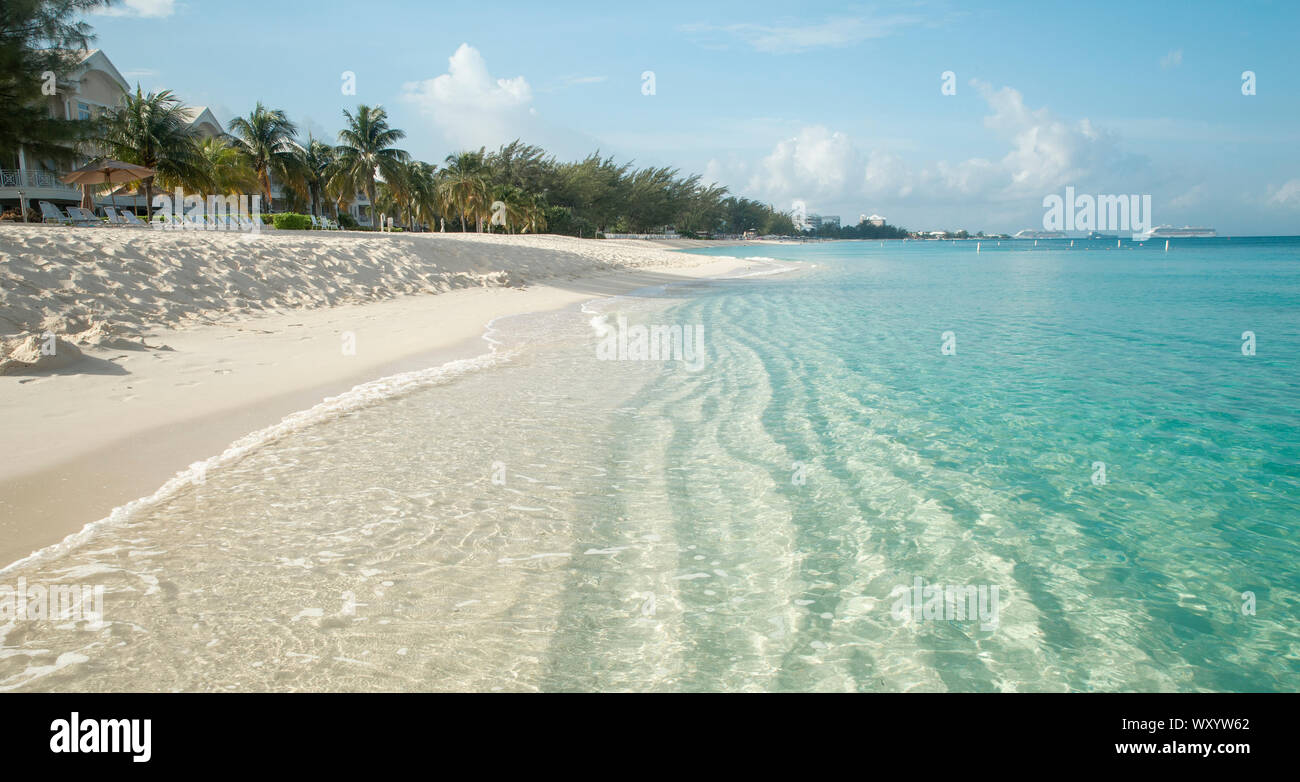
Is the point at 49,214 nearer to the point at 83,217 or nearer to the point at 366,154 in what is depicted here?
the point at 83,217

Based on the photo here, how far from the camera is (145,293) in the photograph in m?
12.8

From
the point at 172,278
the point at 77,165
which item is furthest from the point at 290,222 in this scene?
the point at 172,278

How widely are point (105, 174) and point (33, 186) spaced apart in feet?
61.7

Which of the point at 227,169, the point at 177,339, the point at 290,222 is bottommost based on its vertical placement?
the point at 177,339

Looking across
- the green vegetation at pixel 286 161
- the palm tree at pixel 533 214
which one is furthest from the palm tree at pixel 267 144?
the palm tree at pixel 533 214

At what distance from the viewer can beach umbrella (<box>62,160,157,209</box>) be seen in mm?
24969

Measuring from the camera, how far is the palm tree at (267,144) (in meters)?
45.8

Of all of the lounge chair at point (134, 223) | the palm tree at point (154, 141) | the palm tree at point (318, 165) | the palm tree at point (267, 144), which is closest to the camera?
the lounge chair at point (134, 223)

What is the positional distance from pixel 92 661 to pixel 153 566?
109 cm

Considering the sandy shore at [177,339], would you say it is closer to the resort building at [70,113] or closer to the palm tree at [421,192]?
the resort building at [70,113]

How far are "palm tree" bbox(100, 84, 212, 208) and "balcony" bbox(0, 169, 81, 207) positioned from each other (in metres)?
8.12

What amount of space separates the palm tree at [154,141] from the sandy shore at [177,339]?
1606 centimetres

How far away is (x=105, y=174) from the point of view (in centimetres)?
2561

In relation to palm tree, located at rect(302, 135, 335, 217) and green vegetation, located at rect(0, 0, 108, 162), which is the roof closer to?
palm tree, located at rect(302, 135, 335, 217)
